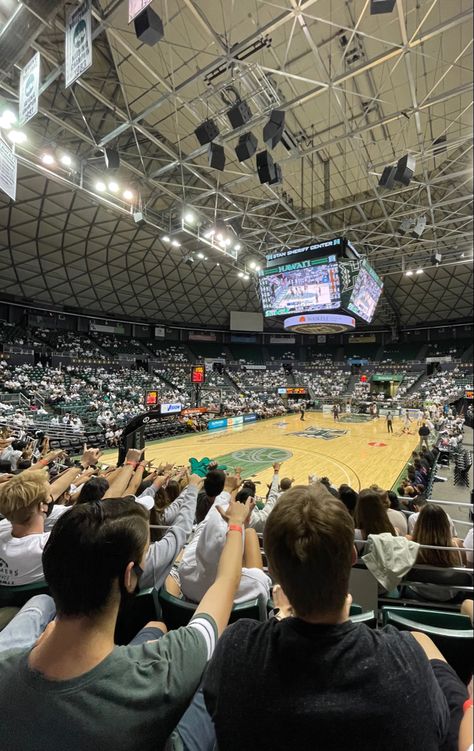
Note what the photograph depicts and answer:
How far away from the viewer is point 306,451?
49.2ft

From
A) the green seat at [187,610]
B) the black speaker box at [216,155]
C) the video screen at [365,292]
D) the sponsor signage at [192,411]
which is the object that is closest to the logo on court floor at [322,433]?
the video screen at [365,292]

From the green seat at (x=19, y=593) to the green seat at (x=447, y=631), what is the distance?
7.07 feet

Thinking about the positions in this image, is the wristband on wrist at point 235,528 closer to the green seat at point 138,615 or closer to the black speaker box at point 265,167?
the green seat at point 138,615

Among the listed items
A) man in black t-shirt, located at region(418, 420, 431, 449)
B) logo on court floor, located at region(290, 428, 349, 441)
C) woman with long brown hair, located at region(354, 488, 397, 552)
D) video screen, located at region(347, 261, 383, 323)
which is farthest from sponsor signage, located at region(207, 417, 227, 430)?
woman with long brown hair, located at region(354, 488, 397, 552)

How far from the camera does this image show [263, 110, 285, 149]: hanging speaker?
26.6ft

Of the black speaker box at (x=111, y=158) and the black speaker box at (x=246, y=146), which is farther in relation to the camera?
the black speaker box at (x=111, y=158)

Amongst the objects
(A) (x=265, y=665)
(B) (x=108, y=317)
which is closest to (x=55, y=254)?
(B) (x=108, y=317)

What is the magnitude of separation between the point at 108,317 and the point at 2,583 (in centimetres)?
3506

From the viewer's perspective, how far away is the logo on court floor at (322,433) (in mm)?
18781

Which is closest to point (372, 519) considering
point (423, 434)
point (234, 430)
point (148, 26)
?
point (148, 26)

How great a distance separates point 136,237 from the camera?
81.2 ft

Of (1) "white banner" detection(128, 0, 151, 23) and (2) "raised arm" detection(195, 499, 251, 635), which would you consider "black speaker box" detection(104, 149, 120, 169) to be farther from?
(2) "raised arm" detection(195, 499, 251, 635)

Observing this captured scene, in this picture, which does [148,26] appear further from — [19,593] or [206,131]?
[19,593]

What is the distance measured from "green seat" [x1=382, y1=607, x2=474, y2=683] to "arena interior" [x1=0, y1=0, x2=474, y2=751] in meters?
0.02
